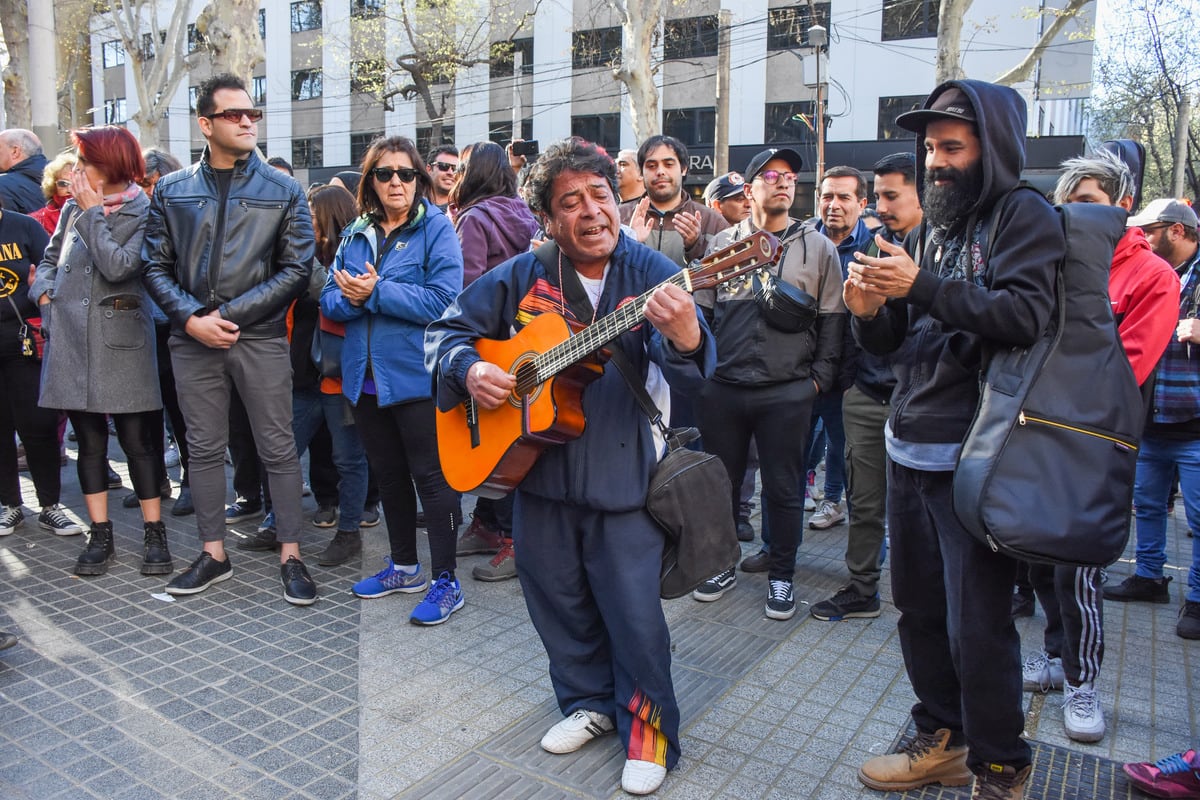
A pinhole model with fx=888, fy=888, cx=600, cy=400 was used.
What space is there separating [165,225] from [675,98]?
2827cm

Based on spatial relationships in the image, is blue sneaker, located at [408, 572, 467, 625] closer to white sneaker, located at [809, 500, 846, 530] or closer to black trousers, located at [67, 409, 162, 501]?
black trousers, located at [67, 409, 162, 501]

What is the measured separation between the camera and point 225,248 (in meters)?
4.66

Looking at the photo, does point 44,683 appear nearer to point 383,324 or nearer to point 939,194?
point 383,324

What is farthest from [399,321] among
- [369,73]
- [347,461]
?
[369,73]

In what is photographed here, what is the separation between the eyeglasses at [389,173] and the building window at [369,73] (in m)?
33.3

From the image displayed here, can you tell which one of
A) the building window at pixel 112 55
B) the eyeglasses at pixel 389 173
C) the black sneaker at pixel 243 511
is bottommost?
the black sneaker at pixel 243 511

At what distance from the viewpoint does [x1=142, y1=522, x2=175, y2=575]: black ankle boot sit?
16.5 feet

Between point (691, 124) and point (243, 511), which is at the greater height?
point (691, 124)

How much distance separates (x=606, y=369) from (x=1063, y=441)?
1.44m

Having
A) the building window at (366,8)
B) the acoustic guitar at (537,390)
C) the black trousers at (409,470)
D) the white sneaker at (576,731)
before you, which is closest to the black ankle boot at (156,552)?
the black trousers at (409,470)

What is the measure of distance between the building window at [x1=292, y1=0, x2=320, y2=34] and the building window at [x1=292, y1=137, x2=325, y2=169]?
459cm

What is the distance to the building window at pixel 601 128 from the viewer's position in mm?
31719

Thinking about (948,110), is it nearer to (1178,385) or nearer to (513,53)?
(1178,385)

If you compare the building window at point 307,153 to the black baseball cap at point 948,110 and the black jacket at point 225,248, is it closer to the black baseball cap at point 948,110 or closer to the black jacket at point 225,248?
the black jacket at point 225,248
